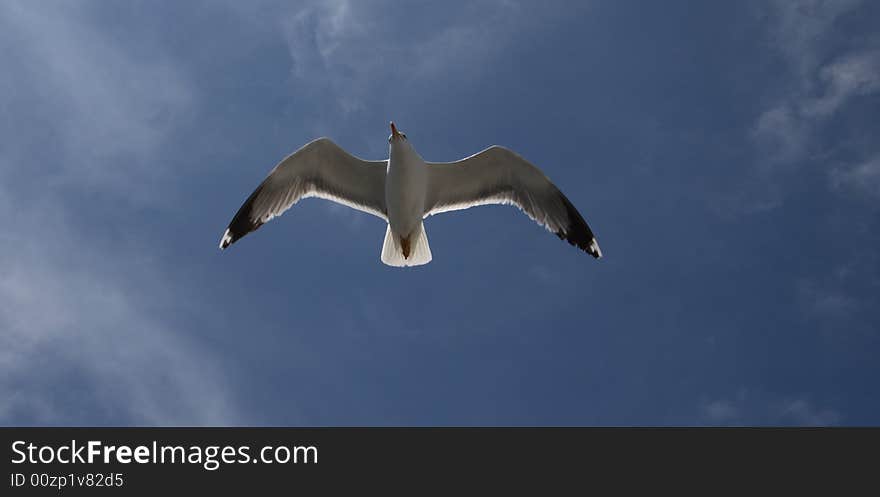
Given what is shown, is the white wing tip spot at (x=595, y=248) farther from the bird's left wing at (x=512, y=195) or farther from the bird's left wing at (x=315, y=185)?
the bird's left wing at (x=315, y=185)

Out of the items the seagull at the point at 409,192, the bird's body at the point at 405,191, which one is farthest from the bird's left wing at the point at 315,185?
the bird's body at the point at 405,191

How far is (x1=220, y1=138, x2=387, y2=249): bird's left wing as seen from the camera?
37.0 feet

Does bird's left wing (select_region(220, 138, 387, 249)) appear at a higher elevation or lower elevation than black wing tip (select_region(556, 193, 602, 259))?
higher

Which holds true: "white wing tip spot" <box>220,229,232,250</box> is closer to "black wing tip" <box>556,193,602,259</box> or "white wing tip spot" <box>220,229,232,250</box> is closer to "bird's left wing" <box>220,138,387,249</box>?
"bird's left wing" <box>220,138,387,249</box>

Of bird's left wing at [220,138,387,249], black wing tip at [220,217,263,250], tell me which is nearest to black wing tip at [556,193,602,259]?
bird's left wing at [220,138,387,249]

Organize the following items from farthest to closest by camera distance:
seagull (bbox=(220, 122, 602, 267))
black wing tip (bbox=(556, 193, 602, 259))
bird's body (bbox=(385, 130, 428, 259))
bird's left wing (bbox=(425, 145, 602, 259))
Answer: black wing tip (bbox=(556, 193, 602, 259)) → bird's left wing (bbox=(425, 145, 602, 259)) → seagull (bbox=(220, 122, 602, 267)) → bird's body (bbox=(385, 130, 428, 259))

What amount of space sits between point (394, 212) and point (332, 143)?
1105mm

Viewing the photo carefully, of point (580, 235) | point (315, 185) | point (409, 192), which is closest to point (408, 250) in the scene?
point (409, 192)

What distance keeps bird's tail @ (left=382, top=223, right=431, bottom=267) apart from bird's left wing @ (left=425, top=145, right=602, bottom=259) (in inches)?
15.6

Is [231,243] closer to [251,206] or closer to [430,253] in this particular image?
[251,206]

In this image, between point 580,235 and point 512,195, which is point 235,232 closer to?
point 512,195

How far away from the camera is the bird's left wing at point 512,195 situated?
449 inches

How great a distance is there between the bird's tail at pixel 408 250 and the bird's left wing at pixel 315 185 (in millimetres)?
410

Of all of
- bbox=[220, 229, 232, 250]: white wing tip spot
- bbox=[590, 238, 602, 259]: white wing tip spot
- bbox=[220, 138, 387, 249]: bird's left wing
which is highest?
bbox=[220, 138, 387, 249]: bird's left wing
